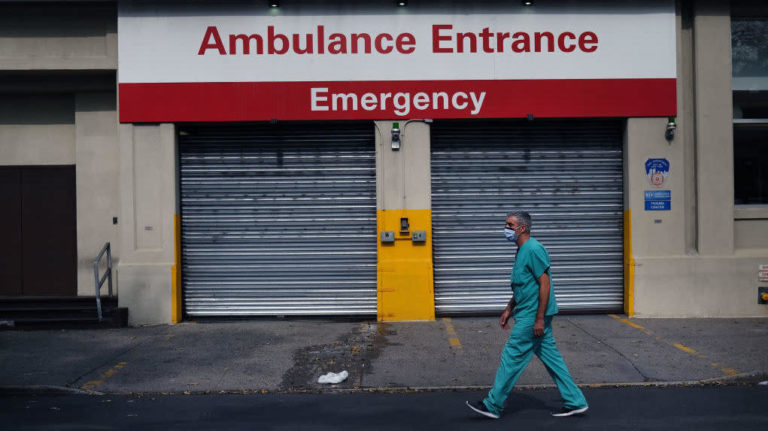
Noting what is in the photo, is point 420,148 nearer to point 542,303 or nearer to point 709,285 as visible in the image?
point 709,285

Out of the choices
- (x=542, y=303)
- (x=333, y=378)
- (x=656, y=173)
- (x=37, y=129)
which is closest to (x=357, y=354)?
(x=333, y=378)

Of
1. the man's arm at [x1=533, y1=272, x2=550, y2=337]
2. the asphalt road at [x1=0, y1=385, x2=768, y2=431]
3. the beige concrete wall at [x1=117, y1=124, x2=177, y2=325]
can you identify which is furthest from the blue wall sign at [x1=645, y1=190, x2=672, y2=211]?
the beige concrete wall at [x1=117, y1=124, x2=177, y2=325]

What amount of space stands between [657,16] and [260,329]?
27.7ft

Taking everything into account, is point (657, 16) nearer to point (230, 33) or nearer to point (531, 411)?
point (230, 33)

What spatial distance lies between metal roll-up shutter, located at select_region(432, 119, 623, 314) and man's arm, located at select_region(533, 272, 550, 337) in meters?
5.83

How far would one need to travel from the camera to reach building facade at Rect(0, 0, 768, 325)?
11867mm

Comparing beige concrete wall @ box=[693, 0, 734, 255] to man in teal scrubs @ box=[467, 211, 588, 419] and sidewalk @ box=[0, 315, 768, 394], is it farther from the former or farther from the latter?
man in teal scrubs @ box=[467, 211, 588, 419]

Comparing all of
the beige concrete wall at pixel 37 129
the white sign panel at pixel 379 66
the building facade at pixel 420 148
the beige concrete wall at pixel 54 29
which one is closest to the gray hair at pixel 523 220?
the building facade at pixel 420 148

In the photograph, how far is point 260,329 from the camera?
1133 centimetres

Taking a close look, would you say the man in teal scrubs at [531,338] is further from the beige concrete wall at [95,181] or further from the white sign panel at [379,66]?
the beige concrete wall at [95,181]

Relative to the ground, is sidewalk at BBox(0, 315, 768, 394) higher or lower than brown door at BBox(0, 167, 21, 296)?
lower

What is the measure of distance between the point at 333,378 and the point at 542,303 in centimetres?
278

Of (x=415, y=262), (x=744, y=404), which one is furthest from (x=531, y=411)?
(x=415, y=262)

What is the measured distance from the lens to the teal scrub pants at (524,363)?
20.7ft
